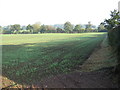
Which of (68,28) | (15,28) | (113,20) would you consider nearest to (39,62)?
(113,20)

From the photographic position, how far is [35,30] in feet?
350

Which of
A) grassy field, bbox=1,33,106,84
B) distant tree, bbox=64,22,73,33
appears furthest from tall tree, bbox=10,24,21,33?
grassy field, bbox=1,33,106,84

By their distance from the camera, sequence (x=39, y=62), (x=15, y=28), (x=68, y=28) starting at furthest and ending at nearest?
(x=68, y=28)
(x=15, y=28)
(x=39, y=62)

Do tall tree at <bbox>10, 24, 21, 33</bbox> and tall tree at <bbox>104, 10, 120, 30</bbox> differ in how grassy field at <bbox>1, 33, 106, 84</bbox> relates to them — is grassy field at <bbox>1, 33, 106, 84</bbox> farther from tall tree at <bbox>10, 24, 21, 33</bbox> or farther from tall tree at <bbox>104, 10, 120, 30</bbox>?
tall tree at <bbox>10, 24, 21, 33</bbox>

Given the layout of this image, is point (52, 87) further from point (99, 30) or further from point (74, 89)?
point (99, 30)

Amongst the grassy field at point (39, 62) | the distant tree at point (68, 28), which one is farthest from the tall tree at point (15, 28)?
the grassy field at point (39, 62)

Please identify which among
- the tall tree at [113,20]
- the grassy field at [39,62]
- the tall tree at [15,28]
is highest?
the tall tree at [15,28]

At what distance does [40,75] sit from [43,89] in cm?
265

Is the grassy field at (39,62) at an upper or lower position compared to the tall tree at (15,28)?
lower

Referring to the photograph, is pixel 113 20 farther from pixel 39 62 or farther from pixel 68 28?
pixel 68 28

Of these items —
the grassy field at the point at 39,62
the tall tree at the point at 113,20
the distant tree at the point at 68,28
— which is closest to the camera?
the grassy field at the point at 39,62

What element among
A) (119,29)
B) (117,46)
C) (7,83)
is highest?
(119,29)

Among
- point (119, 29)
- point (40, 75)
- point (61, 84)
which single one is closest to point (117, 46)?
point (119, 29)

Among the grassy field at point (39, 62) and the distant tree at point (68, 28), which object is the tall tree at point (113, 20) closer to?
the grassy field at point (39, 62)
